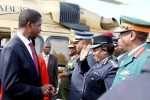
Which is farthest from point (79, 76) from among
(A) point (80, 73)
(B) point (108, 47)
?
(B) point (108, 47)

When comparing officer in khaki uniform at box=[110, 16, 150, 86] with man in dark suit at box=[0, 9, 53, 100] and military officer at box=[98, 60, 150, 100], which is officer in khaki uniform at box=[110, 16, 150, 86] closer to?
man in dark suit at box=[0, 9, 53, 100]

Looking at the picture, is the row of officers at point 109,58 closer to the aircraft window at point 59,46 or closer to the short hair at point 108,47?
the short hair at point 108,47

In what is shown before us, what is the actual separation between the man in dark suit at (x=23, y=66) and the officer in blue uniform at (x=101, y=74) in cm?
43

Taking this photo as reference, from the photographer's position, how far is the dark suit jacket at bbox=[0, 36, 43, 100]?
4.36m

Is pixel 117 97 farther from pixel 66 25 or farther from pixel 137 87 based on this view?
pixel 66 25

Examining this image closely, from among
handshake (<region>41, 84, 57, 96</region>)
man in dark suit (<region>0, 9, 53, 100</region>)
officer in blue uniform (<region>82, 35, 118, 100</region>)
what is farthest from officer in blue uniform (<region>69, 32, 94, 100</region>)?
man in dark suit (<region>0, 9, 53, 100</region>)

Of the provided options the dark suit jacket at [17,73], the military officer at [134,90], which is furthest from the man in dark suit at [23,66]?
the military officer at [134,90]

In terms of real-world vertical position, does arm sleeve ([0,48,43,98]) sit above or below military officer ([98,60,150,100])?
below

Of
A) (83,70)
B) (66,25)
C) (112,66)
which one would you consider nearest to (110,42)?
(83,70)

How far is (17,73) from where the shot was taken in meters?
4.36

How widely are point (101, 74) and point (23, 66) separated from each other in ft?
2.30

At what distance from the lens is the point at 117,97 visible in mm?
1667

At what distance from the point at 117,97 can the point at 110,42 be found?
3757 mm

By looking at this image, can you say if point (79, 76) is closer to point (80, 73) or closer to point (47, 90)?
point (80, 73)
